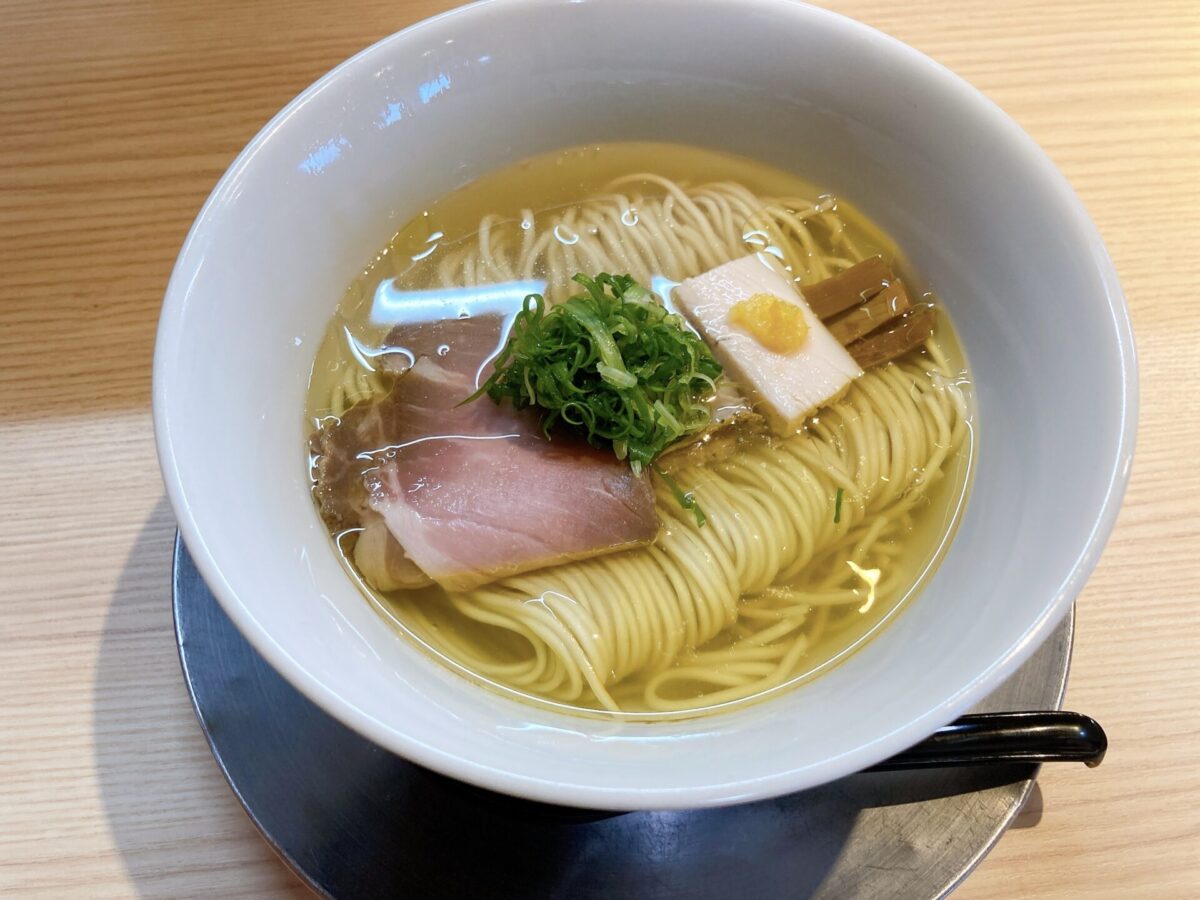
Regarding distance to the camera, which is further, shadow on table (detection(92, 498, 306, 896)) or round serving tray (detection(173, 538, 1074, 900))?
shadow on table (detection(92, 498, 306, 896))

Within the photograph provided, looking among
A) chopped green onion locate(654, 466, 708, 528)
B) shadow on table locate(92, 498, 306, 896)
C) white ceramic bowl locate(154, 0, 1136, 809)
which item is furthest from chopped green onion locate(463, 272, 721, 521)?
shadow on table locate(92, 498, 306, 896)

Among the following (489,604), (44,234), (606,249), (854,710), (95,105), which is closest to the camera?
(854,710)

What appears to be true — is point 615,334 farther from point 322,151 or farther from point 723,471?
point 322,151

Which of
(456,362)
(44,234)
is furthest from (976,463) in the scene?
(44,234)

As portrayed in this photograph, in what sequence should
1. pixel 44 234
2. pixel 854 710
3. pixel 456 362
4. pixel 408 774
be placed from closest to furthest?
pixel 854 710 < pixel 408 774 < pixel 456 362 < pixel 44 234

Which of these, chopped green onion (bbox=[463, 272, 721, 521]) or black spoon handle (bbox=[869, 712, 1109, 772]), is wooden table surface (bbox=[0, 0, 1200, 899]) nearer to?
black spoon handle (bbox=[869, 712, 1109, 772])

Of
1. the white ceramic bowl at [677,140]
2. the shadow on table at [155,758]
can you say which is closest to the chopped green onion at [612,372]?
the white ceramic bowl at [677,140]

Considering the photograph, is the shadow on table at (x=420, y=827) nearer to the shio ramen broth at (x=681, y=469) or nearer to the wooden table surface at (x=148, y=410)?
the wooden table surface at (x=148, y=410)

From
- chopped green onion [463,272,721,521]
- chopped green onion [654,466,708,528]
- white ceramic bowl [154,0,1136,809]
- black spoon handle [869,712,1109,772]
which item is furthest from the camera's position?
chopped green onion [654,466,708,528]
